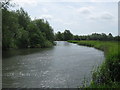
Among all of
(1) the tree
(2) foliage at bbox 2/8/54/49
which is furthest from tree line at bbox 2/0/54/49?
(1) the tree

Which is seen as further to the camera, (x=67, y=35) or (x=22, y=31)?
(x=67, y=35)

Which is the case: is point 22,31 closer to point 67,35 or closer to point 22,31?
point 22,31

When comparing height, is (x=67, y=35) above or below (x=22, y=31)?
above

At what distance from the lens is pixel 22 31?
42125 mm

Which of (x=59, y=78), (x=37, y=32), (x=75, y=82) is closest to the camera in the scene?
(x=75, y=82)

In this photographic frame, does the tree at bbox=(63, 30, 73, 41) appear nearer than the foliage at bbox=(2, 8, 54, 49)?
No

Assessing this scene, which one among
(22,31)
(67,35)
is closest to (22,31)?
(22,31)

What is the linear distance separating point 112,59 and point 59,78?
146 inches

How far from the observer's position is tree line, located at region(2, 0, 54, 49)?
27.3 meters

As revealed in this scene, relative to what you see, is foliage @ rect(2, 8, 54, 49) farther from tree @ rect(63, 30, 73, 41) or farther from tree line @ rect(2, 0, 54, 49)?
tree @ rect(63, 30, 73, 41)

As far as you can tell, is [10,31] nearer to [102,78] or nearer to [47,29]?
[102,78]

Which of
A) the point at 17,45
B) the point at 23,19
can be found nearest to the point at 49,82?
the point at 17,45

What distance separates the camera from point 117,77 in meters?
8.41

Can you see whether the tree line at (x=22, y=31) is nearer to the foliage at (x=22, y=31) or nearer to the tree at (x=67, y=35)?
the foliage at (x=22, y=31)
